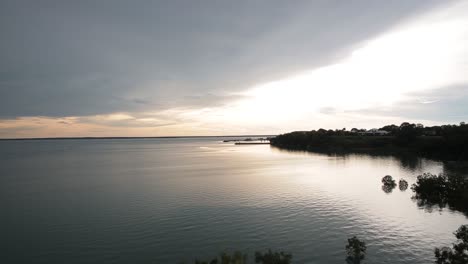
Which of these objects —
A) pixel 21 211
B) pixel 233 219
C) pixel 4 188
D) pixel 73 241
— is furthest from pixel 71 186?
pixel 233 219

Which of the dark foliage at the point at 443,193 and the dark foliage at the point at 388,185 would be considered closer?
the dark foliage at the point at 443,193

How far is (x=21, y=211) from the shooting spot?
42.1 m

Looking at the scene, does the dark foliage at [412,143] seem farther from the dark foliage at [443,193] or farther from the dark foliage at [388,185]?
the dark foliage at [443,193]

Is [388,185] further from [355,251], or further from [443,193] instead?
[355,251]

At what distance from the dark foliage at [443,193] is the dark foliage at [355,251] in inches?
973

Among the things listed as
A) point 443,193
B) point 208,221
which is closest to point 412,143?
point 443,193

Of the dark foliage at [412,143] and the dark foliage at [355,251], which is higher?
the dark foliage at [412,143]

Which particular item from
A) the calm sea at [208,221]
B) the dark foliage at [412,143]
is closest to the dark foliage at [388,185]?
the calm sea at [208,221]

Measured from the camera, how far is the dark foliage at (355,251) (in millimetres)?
25447

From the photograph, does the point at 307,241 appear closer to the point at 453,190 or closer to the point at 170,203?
the point at 170,203

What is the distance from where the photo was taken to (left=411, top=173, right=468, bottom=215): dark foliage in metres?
43.1

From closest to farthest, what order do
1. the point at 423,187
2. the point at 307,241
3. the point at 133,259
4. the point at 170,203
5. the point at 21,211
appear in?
the point at 133,259 → the point at 307,241 → the point at 21,211 → the point at 170,203 → the point at 423,187

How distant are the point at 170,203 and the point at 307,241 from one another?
23.4m

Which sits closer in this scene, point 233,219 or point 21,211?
point 233,219
